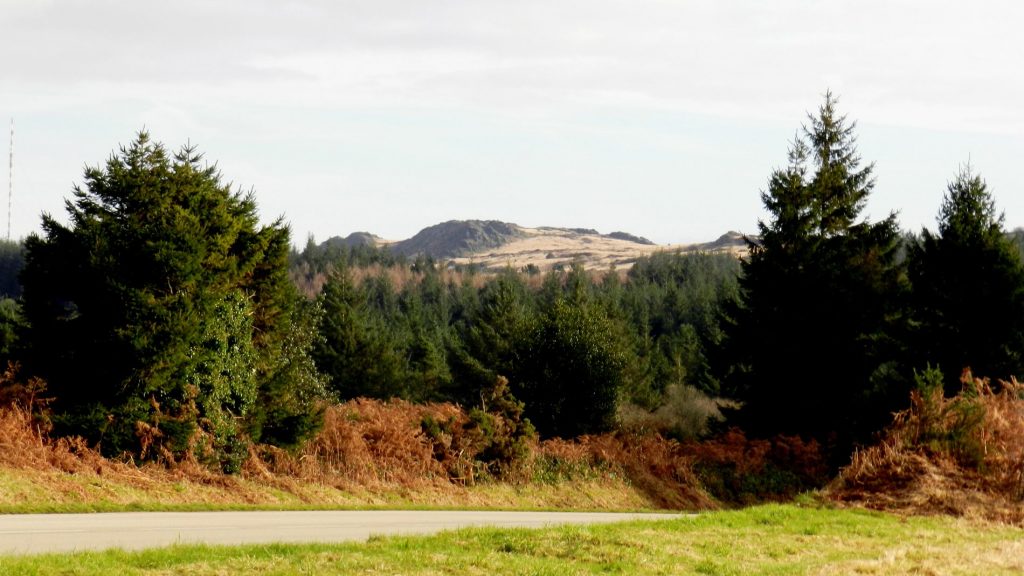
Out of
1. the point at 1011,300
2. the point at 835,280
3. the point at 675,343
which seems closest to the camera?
the point at 1011,300

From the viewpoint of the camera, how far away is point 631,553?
41.2 feet

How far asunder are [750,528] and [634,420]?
34.6m

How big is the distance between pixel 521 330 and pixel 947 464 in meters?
29.9

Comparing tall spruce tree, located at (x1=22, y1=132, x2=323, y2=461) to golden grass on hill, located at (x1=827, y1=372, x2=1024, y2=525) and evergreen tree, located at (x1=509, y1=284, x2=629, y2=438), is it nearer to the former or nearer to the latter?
golden grass on hill, located at (x1=827, y1=372, x2=1024, y2=525)

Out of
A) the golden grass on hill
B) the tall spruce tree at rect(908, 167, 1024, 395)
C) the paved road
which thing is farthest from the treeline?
the paved road

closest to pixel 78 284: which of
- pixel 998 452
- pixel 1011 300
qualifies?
pixel 998 452

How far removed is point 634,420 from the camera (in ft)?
163

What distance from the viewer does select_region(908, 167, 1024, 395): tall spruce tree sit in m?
32.9

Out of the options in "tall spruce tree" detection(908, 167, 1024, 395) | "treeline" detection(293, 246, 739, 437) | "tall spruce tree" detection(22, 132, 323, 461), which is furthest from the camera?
"treeline" detection(293, 246, 739, 437)

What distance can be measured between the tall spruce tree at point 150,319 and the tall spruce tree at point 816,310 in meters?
20.1

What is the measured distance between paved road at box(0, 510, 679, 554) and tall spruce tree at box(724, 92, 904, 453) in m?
19.6

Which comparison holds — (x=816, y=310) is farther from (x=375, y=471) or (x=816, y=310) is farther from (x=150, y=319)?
(x=150, y=319)

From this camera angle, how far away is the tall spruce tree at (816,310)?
123ft

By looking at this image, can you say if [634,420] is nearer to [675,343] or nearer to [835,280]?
[835,280]
